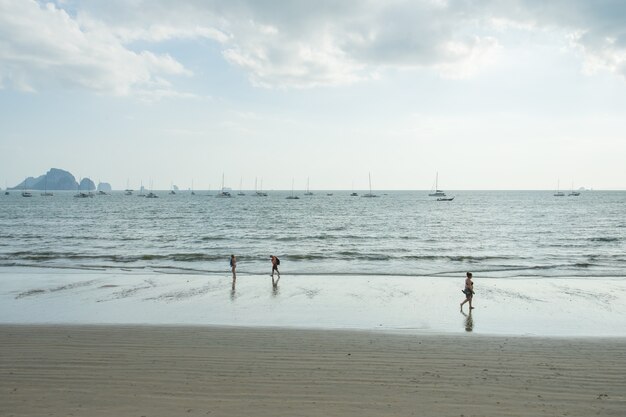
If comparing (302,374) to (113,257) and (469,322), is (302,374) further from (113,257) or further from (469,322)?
(113,257)

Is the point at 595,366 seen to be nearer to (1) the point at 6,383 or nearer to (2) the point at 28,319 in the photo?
(1) the point at 6,383

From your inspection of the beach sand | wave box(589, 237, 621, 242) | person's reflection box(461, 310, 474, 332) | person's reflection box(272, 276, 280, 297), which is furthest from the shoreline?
wave box(589, 237, 621, 242)

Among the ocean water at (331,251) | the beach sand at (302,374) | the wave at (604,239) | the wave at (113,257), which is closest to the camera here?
the beach sand at (302,374)

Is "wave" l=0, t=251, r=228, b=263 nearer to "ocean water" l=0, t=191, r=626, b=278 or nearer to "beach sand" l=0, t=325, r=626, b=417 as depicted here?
"ocean water" l=0, t=191, r=626, b=278

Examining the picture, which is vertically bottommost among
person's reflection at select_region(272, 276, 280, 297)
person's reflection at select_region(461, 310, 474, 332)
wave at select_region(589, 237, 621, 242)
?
person's reflection at select_region(272, 276, 280, 297)

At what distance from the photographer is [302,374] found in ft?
34.5

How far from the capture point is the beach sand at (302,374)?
28.7 feet

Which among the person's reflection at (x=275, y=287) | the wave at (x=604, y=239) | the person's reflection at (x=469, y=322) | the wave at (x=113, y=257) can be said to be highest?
the wave at (x=604, y=239)

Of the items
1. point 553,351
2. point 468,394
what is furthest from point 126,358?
point 553,351

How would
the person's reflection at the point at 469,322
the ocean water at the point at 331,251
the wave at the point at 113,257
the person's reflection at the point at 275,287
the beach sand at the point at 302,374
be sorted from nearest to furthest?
the beach sand at the point at 302,374, the person's reflection at the point at 469,322, the person's reflection at the point at 275,287, the ocean water at the point at 331,251, the wave at the point at 113,257

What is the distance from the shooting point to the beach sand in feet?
28.7

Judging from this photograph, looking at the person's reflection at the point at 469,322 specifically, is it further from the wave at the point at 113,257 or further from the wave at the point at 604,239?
the wave at the point at 604,239

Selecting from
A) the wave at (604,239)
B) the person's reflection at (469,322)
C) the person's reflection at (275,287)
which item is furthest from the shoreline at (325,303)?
the wave at (604,239)

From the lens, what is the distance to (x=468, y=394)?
9.36 metres
